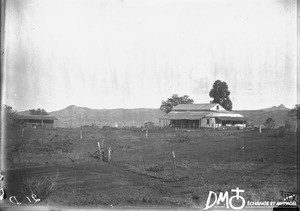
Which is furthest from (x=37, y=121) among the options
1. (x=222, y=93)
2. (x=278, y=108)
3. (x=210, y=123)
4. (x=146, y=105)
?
(x=278, y=108)

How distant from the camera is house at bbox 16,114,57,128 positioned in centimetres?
466

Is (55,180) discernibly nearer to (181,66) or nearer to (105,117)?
(105,117)

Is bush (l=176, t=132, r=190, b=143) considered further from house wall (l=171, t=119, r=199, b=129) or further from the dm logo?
the dm logo

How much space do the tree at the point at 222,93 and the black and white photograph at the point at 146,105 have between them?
0.02 metres

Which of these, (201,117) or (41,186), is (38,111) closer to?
(41,186)

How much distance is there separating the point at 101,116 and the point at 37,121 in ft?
3.34

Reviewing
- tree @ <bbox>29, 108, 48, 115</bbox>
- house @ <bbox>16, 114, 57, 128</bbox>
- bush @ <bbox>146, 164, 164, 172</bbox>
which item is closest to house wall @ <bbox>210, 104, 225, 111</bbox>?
bush @ <bbox>146, 164, 164, 172</bbox>

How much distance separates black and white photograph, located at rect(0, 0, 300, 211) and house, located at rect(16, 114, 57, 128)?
16mm

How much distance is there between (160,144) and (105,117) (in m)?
0.95

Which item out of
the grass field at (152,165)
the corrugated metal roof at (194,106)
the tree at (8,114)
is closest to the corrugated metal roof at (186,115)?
the corrugated metal roof at (194,106)

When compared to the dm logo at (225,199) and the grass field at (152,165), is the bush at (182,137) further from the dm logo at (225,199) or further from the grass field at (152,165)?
the dm logo at (225,199)

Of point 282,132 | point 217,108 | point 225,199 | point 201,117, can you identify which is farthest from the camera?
point 201,117

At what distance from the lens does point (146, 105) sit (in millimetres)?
4609

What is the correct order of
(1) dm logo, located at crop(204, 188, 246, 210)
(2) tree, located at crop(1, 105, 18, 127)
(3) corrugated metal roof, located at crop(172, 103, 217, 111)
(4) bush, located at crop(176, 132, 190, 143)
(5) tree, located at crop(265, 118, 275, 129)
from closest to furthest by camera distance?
(1) dm logo, located at crop(204, 188, 246, 210), (5) tree, located at crop(265, 118, 275, 129), (3) corrugated metal roof, located at crop(172, 103, 217, 111), (2) tree, located at crop(1, 105, 18, 127), (4) bush, located at crop(176, 132, 190, 143)
